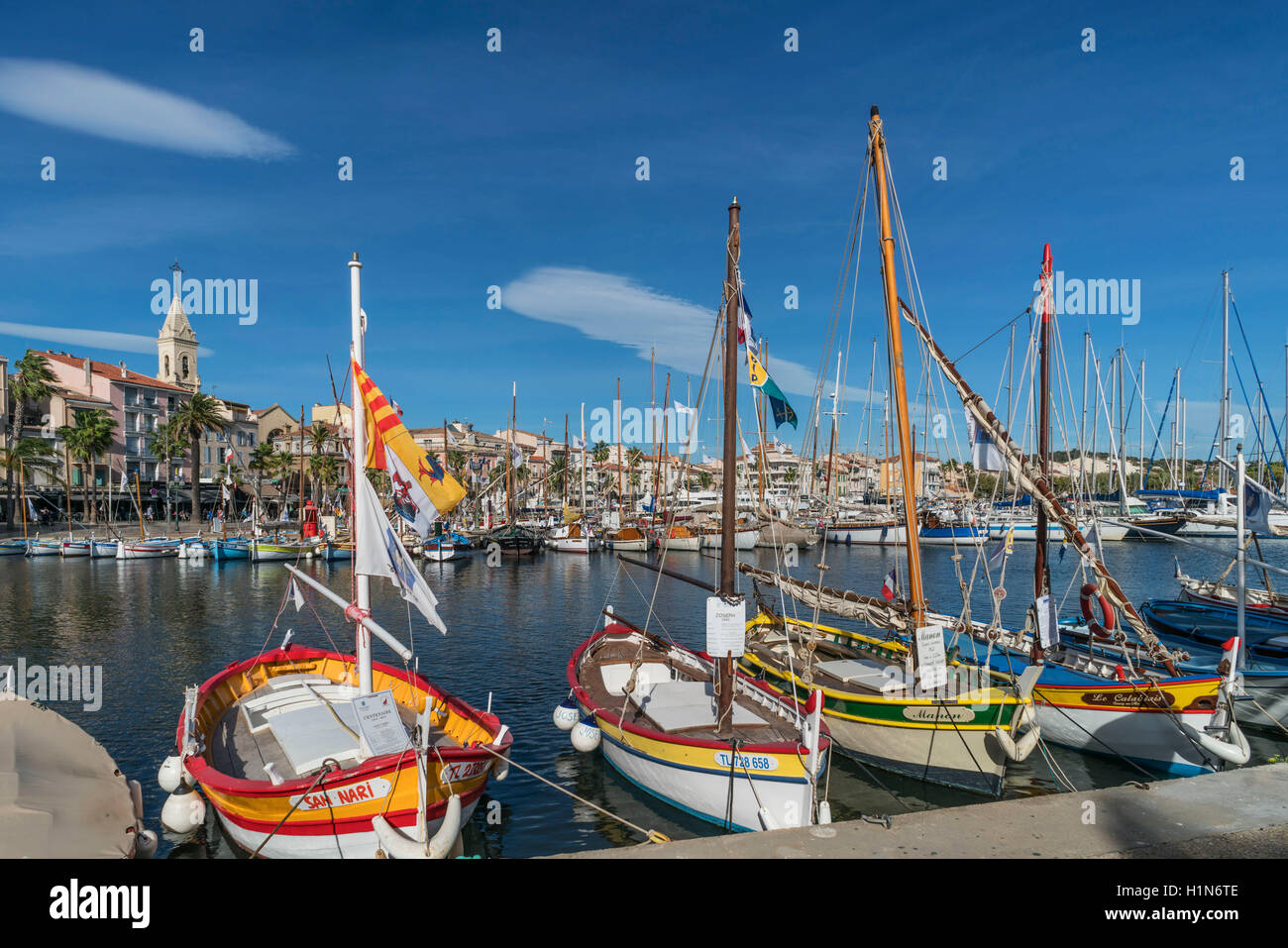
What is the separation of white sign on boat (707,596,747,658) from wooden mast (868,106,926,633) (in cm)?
486

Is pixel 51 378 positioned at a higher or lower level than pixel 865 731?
higher

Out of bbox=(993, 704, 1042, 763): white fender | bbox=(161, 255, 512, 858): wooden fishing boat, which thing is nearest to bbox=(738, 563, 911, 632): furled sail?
bbox=(993, 704, 1042, 763): white fender

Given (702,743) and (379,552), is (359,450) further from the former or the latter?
(702,743)

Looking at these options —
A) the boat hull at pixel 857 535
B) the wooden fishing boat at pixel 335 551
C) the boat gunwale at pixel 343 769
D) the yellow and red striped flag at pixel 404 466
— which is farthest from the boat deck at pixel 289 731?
the boat hull at pixel 857 535

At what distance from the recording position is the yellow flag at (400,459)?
11984 mm

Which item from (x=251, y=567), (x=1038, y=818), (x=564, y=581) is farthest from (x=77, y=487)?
(x=1038, y=818)

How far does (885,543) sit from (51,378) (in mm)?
Result: 93893

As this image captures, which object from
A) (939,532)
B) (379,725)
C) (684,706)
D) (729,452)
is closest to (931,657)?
(684,706)

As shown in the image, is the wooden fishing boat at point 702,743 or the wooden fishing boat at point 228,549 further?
the wooden fishing boat at point 228,549

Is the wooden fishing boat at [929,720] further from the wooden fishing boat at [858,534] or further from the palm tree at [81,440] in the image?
the palm tree at [81,440]

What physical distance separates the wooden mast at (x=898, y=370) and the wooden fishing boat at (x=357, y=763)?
9.19 metres

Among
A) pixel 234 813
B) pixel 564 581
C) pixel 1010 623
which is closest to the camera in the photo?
pixel 234 813

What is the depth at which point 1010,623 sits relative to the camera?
3834 centimetres
